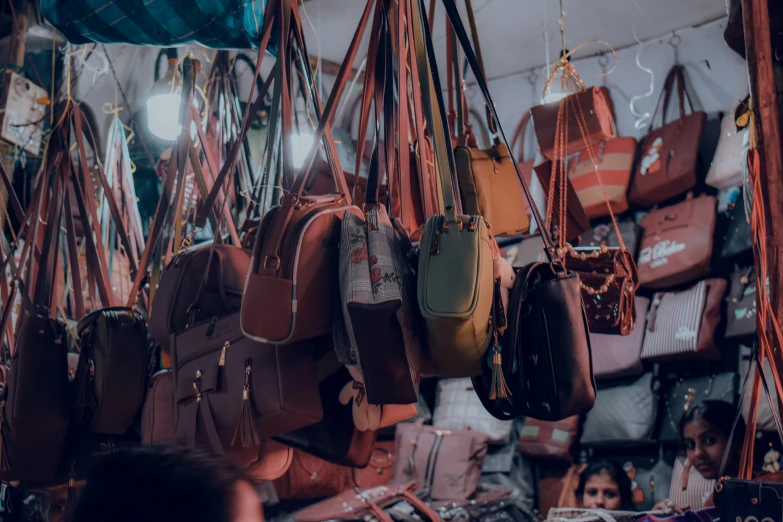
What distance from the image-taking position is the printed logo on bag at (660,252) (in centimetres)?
411

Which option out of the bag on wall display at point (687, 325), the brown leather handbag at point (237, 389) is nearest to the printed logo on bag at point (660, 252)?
the bag on wall display at point (687, 325)

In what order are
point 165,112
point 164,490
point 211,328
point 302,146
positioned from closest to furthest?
point 164,490
point 211,328
point 165,112
point 302,146

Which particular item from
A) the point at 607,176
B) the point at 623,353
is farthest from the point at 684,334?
the point at 607,176

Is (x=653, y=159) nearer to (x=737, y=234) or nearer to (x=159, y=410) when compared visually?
(x=737, y=234)

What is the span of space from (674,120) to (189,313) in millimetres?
3379

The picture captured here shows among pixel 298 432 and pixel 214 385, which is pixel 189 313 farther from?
pixel 298 432

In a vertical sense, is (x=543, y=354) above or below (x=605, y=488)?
above

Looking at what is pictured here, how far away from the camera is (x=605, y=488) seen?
4062 millimetres

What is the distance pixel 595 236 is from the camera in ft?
15.0

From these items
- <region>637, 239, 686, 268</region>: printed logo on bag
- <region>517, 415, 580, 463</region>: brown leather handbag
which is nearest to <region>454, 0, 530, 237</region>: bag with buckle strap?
<region>637, 239, 686, 268</region>: printed logo on bag

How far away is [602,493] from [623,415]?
44 cm

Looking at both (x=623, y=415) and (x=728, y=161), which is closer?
(x=728, y=161)

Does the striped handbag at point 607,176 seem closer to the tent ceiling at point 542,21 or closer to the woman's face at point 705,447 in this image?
the tent ceiling at point 542,21

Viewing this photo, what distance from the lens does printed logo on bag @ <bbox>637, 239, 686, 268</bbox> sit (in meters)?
4.11
